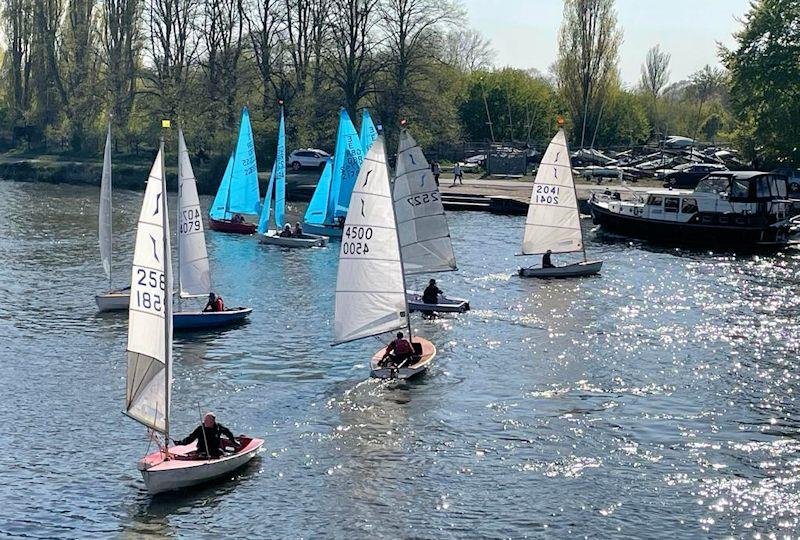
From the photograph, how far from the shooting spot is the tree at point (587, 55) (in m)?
117

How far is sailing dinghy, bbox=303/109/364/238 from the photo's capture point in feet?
223

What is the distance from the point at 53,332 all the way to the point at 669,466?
25368 millimetres

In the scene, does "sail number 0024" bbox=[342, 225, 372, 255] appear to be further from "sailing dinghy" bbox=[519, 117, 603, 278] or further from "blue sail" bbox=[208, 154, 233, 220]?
"blue sail" bbox=[208, 154, 233, 220]

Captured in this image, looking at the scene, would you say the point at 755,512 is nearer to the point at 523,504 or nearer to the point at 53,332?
the point at 523,504

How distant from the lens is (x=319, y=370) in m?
36.3

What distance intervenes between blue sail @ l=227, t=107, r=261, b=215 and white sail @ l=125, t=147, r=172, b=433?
40703 mm

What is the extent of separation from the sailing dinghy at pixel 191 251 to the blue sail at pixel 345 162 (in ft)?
81.8

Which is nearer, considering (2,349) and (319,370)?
(319,370)

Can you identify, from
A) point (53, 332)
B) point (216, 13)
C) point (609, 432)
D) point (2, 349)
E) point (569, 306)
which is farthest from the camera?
point (216, 13)

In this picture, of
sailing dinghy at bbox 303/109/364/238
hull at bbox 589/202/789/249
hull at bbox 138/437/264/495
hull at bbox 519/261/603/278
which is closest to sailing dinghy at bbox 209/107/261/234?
sailing dinghy at bbox 303/109/364/238

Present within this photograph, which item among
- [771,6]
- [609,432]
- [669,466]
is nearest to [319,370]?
[609,432]

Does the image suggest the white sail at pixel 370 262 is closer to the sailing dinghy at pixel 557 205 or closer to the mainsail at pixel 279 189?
the sailing dinghy at pixel 557 205

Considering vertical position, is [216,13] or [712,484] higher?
[216,13]

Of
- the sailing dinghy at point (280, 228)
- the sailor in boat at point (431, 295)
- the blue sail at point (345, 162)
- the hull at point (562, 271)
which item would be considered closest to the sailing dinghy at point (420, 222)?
the sailor in boat at point (431, 295)
